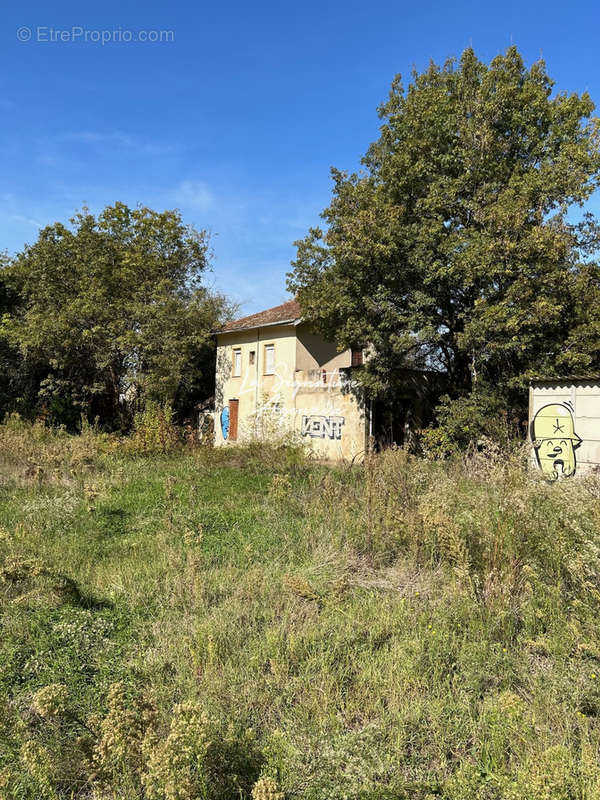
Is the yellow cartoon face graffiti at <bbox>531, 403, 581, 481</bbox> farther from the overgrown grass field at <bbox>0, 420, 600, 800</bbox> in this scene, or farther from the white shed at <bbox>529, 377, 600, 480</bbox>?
the overgrown grass field at <bbox>0, 420, 600, 800</bbox>

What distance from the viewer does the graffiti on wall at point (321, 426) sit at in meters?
17.9

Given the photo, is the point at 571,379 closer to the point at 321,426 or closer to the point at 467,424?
the point at 467,424

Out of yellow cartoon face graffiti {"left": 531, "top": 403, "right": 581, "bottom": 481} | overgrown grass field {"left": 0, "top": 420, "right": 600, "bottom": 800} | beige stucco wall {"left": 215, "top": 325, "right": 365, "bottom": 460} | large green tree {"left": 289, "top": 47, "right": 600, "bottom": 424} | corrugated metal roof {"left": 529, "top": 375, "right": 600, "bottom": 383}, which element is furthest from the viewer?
beige stucco wall {"left": 215, "top": 325, "right": 365, "bottom": 460}

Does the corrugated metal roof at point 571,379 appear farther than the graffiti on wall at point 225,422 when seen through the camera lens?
No

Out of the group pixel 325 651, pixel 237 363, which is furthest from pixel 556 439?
pixel 237 363

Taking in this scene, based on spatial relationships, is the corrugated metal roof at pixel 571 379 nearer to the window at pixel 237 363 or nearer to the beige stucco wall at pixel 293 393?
the beige stucco wall at pixel 293 393

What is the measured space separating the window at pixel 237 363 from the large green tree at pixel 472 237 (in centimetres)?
807

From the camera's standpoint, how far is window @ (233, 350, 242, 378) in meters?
23.4

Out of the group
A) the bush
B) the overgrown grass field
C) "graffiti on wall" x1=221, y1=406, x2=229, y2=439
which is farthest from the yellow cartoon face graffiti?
"graffiti on wall" x1=221, y1=406, x2=229, y2=439

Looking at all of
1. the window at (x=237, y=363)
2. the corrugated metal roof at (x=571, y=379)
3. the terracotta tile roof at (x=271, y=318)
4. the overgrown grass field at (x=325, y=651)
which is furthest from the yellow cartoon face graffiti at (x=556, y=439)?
the window at (x=237, y=363)

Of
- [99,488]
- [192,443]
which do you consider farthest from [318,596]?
[192,443]

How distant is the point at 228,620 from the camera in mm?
3773

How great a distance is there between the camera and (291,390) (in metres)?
20.4

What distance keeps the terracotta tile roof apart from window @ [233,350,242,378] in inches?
45.8
